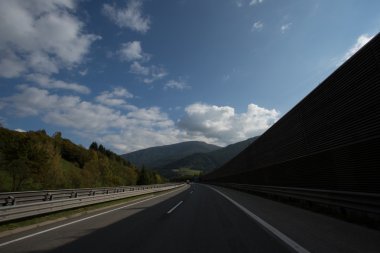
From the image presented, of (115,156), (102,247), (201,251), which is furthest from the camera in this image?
(115,156)

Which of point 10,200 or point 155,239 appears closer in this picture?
point 155,239

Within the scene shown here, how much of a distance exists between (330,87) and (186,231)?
8938 mm

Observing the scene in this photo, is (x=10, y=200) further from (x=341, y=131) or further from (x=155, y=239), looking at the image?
(x=341, y=131)

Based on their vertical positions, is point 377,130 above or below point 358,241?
above

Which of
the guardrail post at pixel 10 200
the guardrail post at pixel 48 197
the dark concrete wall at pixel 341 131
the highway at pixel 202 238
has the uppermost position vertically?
the dark concrete wall at pixel 341 131

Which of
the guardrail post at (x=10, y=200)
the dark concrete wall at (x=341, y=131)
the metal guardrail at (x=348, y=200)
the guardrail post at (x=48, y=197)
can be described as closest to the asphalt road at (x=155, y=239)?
the guardrail post at (x=10, y=200)

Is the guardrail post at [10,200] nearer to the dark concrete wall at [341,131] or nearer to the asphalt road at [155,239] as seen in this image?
the asphalt road at [155,239]

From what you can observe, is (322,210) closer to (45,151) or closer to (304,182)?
(304,182)

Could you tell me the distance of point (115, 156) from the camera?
155 m

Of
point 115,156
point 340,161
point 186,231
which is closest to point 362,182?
point 340,161

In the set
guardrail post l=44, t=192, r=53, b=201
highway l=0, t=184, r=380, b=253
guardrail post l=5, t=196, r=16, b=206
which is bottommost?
highway l=0, t=184, r=380, b=253

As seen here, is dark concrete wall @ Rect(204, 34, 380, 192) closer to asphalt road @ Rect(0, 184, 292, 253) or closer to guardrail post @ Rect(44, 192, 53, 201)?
asphalt road @ Rect(0, 184, 292, 253)

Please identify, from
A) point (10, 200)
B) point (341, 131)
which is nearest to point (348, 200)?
point (341, 131)

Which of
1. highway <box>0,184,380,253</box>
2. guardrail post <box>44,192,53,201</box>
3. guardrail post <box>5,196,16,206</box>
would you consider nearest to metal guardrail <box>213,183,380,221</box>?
highway <box>0,184,380,253</box>
